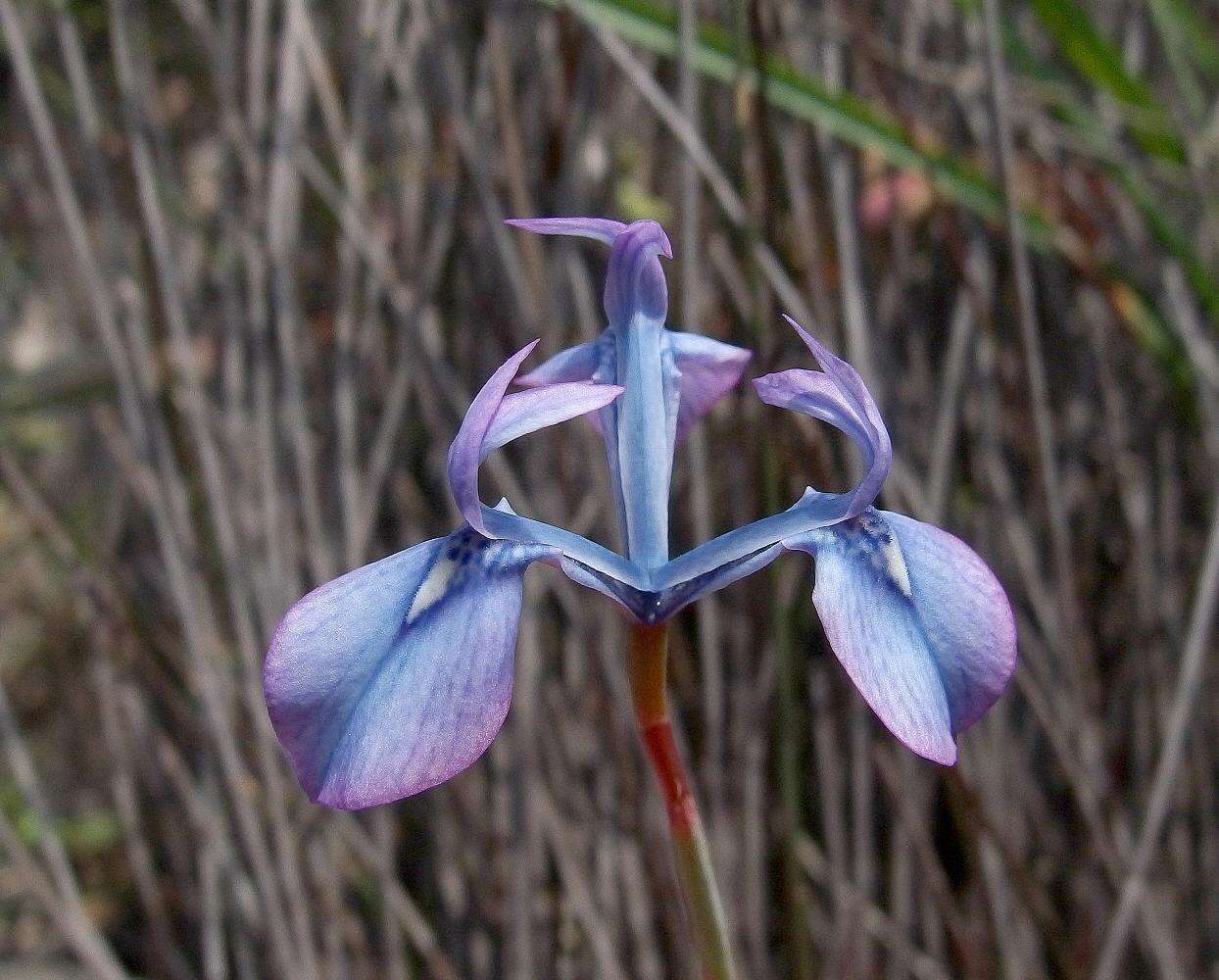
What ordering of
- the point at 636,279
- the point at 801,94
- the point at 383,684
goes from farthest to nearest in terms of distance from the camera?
the point at 801,94 < the point at 636,279 < the point at 383,684

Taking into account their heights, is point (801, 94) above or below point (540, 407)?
above

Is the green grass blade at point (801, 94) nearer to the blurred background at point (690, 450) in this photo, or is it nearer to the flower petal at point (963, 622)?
the blurred background at point (690, 450)

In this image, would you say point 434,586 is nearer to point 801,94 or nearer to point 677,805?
point 677,805

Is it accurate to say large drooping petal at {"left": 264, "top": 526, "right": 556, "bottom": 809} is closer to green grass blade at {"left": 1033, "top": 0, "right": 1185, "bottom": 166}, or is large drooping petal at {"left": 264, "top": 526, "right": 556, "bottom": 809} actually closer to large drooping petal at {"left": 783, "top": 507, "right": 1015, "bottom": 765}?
large drooping petal at {"left": 783, "top": 507, "right": 1015, "bottom": 765}

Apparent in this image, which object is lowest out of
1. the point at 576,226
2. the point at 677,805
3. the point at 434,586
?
the point at 677,805

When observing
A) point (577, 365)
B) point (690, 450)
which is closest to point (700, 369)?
point (577, 365)

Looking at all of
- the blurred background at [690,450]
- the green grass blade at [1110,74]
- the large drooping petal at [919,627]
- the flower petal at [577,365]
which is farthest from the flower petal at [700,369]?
the green grass blade at [1110,74]

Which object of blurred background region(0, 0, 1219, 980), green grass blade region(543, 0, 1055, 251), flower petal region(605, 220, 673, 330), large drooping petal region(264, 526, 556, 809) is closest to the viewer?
large drooping petal region(264, 526, 556, 809)

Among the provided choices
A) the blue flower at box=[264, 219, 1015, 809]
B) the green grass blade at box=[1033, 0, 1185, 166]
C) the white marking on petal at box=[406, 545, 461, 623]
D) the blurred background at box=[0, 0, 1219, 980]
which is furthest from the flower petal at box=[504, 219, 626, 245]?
the green grass blade at box=[1033, 0, 1185, 166]
